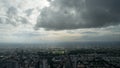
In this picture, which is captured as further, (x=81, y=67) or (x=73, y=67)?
(x=81, y=67)

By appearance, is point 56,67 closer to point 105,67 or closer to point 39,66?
point 39,66

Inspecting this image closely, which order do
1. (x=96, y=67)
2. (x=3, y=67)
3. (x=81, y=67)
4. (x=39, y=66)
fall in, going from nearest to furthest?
(x=3, y=67), (x=39, y=66), (x=81, y=67), (x=96, y=67)

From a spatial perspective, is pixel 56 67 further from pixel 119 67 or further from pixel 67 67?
pixel 119 67

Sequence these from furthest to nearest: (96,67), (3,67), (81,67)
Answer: (96,67) → (81,67) → (3,67)

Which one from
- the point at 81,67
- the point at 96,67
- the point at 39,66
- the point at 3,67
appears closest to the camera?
the point at 3,67

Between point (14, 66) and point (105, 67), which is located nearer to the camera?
point (14, 66)

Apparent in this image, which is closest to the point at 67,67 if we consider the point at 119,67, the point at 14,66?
the point at 14,66

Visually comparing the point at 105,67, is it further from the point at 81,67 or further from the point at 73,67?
the point at 73,67

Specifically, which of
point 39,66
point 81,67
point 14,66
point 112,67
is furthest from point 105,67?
point 14,66

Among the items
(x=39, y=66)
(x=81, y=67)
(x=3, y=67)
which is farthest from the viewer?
(x=81, y=67)
